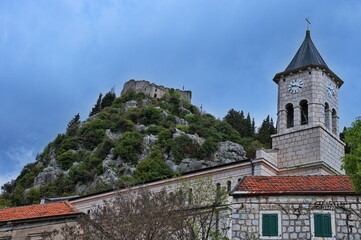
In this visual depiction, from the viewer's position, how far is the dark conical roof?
45.8 m

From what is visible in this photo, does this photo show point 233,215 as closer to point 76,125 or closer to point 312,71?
point 312,71

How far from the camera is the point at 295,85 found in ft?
148

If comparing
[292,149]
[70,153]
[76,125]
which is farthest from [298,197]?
[76,125]

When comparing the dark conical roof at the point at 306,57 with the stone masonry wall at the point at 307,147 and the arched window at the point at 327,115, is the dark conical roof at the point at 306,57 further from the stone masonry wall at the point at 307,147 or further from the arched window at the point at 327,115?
the stone masonry wall at the point at 307,147

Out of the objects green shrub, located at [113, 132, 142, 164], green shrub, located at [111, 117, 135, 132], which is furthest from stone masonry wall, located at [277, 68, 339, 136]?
green shrub, located at [111, 117, 135, 132]

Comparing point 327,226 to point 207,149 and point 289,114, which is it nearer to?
point 289,114

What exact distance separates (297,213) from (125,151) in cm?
6796

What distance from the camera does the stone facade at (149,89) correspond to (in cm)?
13188

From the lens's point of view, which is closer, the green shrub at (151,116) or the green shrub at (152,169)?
the green shrub at (152,169)

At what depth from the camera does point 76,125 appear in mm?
116625

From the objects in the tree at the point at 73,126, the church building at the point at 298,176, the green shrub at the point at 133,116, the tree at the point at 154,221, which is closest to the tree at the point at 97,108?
the tree at the point at 73,126

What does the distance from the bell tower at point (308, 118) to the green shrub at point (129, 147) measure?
44.8 meters

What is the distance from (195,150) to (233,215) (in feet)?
211

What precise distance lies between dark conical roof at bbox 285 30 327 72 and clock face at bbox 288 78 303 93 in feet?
4.41
